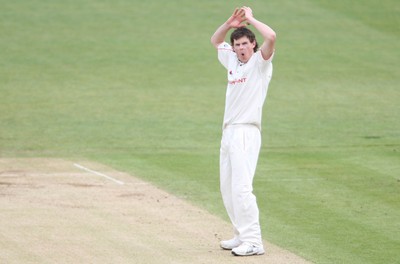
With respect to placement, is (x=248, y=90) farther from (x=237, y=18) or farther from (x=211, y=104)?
(x=211, y=104)

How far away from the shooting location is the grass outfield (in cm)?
1535

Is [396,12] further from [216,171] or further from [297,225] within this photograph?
[297,225]

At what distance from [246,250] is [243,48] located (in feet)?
7.57

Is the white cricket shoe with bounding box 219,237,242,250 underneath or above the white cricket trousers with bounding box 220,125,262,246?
underneath

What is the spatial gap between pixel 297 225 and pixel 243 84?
2491 millimetres

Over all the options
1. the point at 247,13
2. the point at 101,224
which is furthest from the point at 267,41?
the point at 101,224

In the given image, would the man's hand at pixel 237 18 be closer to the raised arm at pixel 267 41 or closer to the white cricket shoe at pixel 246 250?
the raised arm at pixel 267 41

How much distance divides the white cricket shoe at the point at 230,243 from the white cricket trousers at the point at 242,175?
64 mm

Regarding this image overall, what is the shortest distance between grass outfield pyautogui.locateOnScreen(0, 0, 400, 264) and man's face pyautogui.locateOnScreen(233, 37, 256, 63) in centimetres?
230

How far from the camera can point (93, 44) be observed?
102 feet

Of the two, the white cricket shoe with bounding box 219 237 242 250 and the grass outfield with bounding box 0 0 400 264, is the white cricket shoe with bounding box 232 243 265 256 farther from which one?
the grass outfield with bounding box 0 0 400 264

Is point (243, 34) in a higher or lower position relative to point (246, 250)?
higher

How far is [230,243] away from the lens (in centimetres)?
1262

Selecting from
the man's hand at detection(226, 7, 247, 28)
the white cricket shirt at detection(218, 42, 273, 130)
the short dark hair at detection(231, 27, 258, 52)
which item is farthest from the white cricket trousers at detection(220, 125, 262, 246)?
the man's hand at detection(226, 7, 247, 28)
